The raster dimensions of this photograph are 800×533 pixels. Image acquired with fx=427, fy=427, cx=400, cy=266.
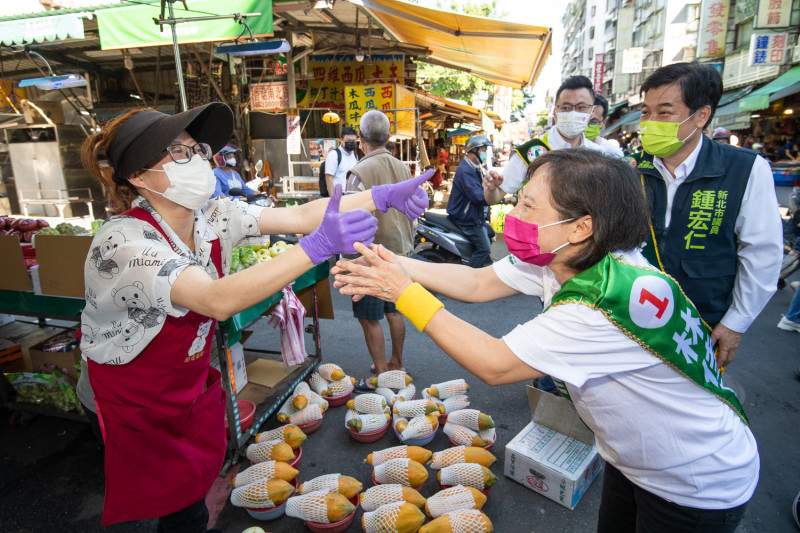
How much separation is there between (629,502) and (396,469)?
3.86 ft

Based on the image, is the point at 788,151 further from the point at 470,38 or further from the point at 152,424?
the point at 152,424

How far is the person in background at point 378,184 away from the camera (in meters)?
3.39


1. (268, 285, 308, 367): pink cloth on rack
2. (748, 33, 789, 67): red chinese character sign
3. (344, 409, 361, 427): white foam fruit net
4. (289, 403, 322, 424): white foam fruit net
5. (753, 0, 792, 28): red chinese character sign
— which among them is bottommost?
(344, 409, 361, 427): white foam fruit net

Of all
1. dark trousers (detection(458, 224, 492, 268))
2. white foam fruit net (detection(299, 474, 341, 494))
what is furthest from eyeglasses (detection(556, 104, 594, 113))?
white foam fruit net (detection(299, 474, 341, 494))

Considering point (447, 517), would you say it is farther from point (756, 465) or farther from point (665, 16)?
point (665, 16)

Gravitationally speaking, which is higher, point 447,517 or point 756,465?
point 756,465

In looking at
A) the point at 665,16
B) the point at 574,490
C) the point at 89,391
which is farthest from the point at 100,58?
the point at 665,16

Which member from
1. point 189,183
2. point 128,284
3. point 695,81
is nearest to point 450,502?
point 128,284

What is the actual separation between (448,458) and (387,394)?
0.84 m

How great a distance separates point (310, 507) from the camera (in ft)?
6.86

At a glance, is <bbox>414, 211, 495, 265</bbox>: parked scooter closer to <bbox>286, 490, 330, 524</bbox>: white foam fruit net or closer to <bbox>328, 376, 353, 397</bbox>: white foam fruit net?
<bbox>328, 376, 353, 397</bbox>: white foam fruit net

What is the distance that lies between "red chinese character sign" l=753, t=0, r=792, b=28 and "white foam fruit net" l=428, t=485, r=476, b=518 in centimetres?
1693

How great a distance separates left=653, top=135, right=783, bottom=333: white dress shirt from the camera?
201 cm

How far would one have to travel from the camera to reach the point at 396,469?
233 cm
